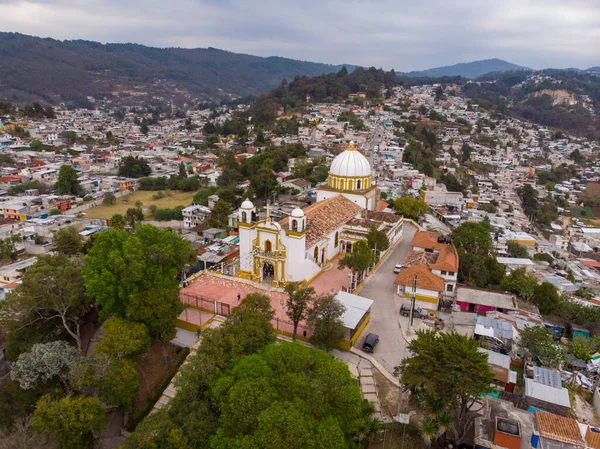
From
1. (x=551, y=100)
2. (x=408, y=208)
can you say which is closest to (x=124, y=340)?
(x=408, y=208)

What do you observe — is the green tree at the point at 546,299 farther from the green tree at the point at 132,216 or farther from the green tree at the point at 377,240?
the green tree at the point at 132,216

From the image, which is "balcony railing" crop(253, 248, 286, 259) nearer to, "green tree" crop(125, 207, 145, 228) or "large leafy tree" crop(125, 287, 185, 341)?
"large leafy tree" crop(125, 287, 185, 341)

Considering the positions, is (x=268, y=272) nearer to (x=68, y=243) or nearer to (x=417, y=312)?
(x=417, y=312)

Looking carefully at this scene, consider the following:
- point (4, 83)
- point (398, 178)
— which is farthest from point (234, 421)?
point (4, 83)

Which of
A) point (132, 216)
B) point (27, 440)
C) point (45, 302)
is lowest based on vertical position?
point (132, 216)

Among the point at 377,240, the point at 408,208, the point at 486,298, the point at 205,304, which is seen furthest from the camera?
the point at 408,208

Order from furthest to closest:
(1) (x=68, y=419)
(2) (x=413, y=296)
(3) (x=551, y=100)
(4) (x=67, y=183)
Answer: (3) (x=551, y=100) < (4) (x=67, y=183) < (2) (x=413, y=296) < (1) (x=68, y=419)
